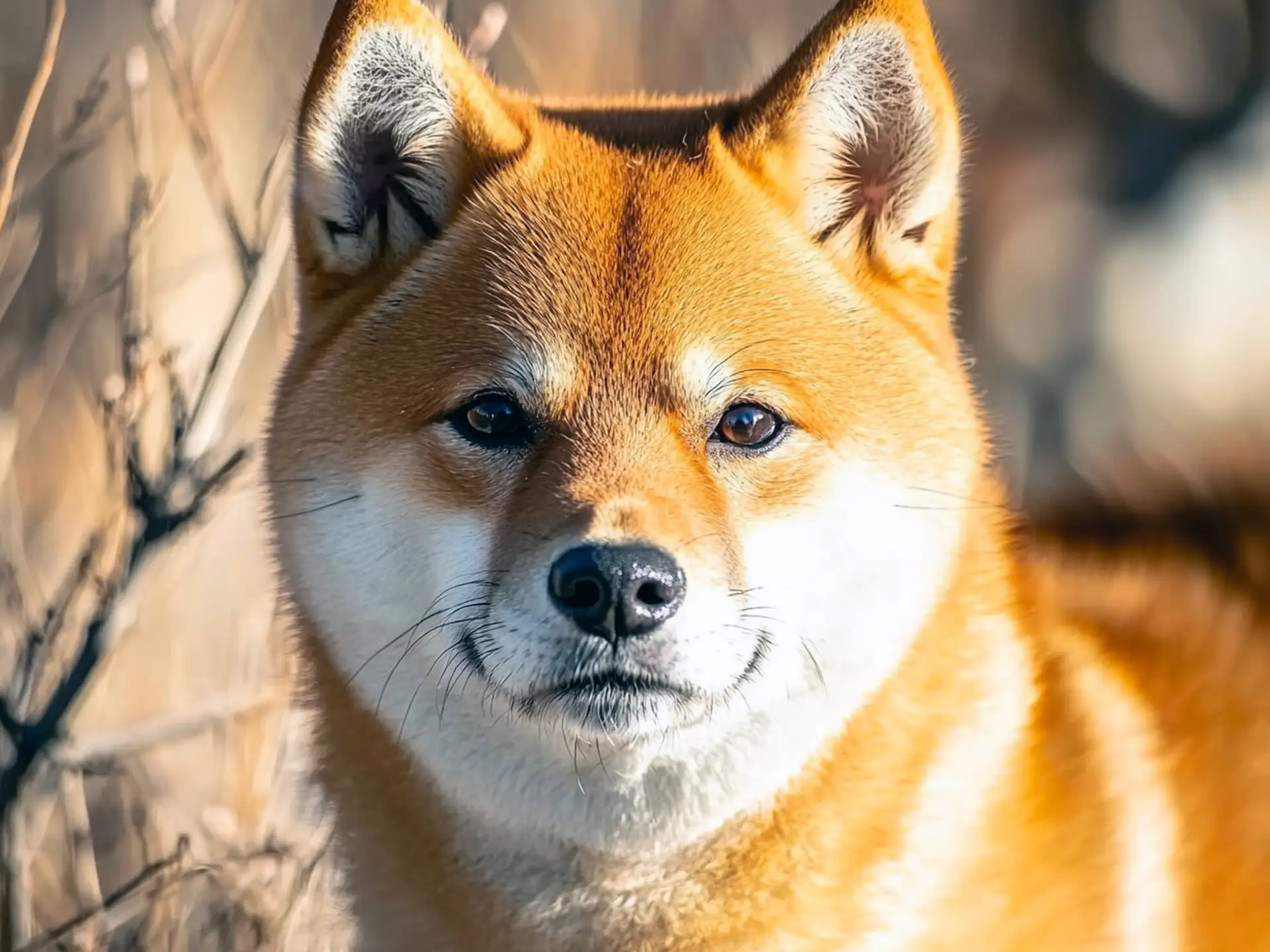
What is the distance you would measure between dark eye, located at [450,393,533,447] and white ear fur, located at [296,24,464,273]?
1.28ft

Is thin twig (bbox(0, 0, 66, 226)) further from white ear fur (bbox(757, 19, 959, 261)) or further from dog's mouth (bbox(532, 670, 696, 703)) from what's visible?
dog's mouth (bbox(532, 670, 696, 703))

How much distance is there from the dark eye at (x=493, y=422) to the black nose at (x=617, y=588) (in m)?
0.30

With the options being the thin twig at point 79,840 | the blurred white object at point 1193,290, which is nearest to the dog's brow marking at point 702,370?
the thin twig at point 79,840

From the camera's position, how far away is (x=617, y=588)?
6.73 feet

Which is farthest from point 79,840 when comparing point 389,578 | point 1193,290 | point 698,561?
point 1193,290

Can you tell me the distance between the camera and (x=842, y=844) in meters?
2.30

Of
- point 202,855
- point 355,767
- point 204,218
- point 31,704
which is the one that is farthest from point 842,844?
point 204,218

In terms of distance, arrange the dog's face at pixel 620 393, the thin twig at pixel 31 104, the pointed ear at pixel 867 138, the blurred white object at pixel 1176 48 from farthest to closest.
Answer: the blurred white object at pixel 1176 48 < the thin twig at pixel 31 104 < the pointed ear at pixel 867 138 < the dog's face at pixel 620 393

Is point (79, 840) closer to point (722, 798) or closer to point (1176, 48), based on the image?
point (722, 798)

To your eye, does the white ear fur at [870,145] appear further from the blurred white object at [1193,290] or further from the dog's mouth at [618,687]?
the blurred white object at [1193,290]

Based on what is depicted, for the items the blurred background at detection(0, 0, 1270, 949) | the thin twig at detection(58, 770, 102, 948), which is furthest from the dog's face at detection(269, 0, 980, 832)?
the thin twig at detection(58, 770, 102, 948)

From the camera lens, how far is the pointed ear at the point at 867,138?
239 cm

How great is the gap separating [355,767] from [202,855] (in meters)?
1.81

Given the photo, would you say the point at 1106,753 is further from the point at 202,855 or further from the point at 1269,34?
the point at 1269,34
